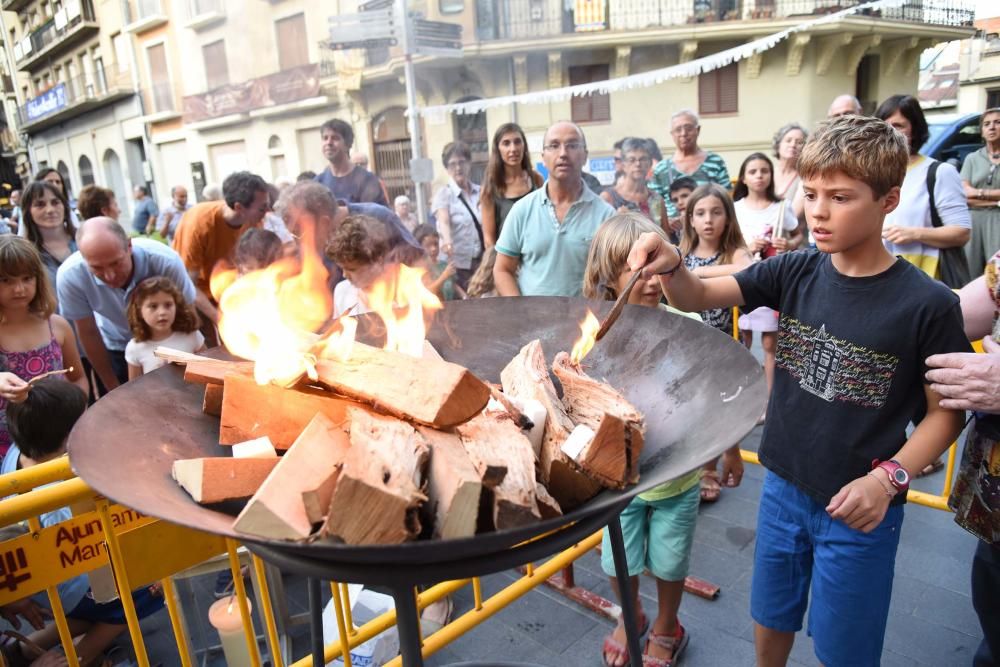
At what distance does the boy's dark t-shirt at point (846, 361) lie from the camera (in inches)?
58.2

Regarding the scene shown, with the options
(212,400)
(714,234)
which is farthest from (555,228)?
(212,400)

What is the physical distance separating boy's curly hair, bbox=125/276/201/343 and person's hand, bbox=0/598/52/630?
4.60ft

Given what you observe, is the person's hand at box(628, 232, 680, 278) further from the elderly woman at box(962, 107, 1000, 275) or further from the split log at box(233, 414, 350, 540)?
the elderly woman at box(962, 107, 1000, 275)

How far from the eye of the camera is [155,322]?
3.10 m

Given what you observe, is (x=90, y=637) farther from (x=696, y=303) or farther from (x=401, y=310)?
(x=696, y=303)

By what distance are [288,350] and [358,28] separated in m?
13.4

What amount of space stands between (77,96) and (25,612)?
35347mm

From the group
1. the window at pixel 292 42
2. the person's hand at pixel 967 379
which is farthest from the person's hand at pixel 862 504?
the window at pixel 292 42

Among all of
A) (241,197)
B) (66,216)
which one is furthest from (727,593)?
(66,216)

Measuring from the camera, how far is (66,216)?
4.10 m

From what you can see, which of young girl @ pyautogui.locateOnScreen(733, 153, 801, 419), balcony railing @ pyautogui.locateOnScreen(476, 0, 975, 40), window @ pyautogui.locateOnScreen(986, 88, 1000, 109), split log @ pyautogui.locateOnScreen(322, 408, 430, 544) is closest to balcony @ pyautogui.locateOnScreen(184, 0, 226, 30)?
balcony railing @ pyautogui.locateOnScreen(476, 0, 975, 40)

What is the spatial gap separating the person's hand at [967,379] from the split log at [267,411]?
1.29 metres

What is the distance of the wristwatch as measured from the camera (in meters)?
1.46

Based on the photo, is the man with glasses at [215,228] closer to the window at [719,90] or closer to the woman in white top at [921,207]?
the woman in white top at [921,207]
